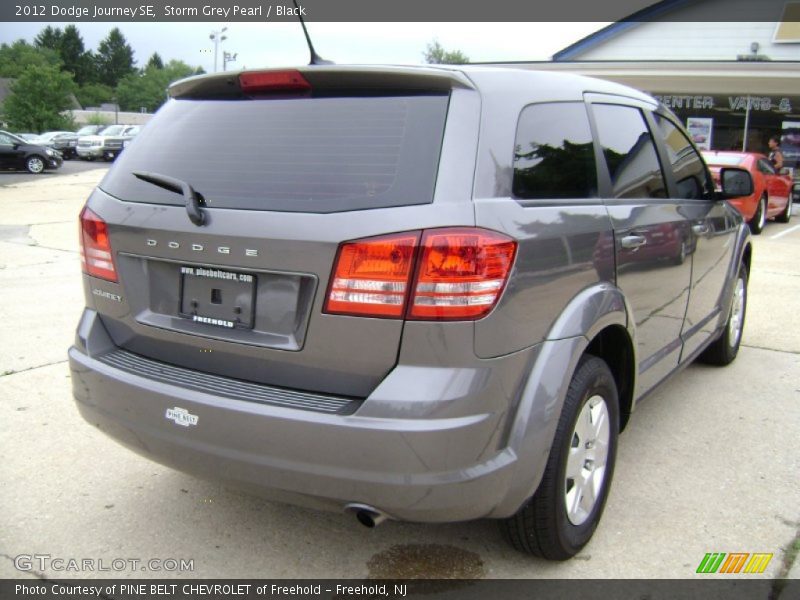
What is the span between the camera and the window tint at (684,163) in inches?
154

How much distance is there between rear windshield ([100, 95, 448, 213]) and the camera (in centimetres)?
229

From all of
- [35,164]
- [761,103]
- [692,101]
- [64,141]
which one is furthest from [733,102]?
[64,141]

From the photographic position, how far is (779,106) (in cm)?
2073

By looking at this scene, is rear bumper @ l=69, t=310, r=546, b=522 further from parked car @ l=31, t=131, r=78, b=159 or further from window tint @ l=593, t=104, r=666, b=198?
parked car @ l=31, t=131, r=78, b=159

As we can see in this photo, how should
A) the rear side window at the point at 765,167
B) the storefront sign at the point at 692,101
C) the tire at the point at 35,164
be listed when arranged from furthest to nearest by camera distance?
1. the tire at the point at 35,164
2. the storefront sign at the point at 692,101
3. the rear side window at the point at 765,167

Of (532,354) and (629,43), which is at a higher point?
(629,43)

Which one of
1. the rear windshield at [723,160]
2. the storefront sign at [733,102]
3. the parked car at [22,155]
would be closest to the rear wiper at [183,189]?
the rear windshield at [723,160]

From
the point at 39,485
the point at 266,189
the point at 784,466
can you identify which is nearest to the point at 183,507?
the point at 39,485

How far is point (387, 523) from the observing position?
10.2 feet

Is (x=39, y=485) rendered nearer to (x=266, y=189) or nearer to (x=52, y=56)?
(x=266, y=189)

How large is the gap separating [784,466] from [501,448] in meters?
2.10

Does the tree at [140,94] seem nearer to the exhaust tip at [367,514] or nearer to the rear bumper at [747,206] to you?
the rear bumper at [747,206]

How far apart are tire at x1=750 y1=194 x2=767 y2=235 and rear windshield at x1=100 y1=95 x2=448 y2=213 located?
11840 millimetres

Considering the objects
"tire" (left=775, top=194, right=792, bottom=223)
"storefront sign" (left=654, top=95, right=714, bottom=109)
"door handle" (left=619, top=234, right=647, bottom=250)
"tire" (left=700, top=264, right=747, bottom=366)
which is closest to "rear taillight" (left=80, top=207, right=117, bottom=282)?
"door handle" (left=619, top=234, right=647, bottom=250)
